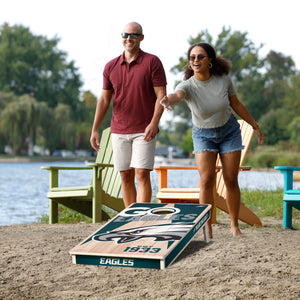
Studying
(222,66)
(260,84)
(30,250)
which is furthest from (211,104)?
(260,84)

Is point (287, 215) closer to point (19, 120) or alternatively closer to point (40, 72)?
point (19, 120)

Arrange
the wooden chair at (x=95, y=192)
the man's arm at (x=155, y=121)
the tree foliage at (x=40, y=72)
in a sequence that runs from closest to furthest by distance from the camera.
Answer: the man's arm at (x=155, y=121) → the wooden chair at (x=95, y=192) → the tree foliage at (x=40, y=72)

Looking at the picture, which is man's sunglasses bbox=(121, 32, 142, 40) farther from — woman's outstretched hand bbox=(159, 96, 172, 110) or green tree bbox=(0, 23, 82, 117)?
green tree bbox=(0, 23, 82, 117)

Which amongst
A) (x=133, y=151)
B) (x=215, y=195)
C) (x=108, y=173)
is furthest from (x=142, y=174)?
(x=108, y=173)

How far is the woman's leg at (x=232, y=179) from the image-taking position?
376 cm

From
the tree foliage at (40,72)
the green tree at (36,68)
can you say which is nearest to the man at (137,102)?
the tree foliage at (40,72)

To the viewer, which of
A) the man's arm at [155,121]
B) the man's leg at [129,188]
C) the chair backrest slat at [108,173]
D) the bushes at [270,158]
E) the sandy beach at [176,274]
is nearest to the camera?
the sandy beach at [176,274]

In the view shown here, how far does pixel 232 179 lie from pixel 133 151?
2.73ft

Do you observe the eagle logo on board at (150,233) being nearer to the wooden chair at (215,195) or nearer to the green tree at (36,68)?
the wooden chair at (215,195)

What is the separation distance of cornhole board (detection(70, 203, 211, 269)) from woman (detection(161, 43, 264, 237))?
0.51m

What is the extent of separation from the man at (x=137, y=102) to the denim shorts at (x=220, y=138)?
1.15 feet

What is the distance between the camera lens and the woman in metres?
3.59

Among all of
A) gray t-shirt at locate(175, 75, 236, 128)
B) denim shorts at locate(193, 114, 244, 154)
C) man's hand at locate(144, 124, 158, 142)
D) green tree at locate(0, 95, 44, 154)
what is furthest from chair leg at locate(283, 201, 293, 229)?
green tree at locate(0, 95, 44, 154)

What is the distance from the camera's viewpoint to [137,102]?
11.9ft
